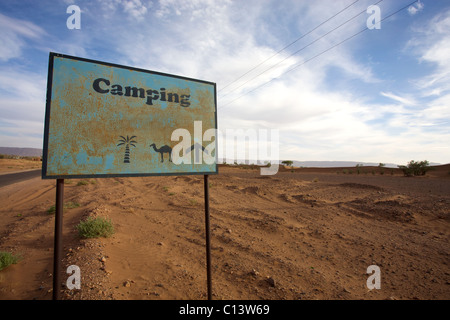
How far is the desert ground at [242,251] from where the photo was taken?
3754 millimetres

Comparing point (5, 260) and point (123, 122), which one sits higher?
point (123, 122)

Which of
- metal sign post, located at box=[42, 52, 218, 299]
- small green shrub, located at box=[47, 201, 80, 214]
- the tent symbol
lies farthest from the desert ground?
the tent symbol

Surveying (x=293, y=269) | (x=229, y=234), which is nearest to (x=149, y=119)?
(x=293, y=269)

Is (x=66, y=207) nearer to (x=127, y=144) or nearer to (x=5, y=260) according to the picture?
(x=5, y=260)

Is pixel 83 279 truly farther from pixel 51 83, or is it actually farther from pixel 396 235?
pixel 396 235

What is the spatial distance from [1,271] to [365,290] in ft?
20.6

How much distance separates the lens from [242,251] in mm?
5336

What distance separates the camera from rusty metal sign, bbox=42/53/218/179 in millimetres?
2627

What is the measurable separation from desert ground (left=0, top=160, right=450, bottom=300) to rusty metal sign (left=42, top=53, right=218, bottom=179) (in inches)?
78.2

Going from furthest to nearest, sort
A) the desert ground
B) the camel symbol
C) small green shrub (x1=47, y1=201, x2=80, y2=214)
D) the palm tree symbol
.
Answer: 1. small green shrub (x1=47, y1=201, x2=80, y2=214)
2. the desert ground
3. the camel symbol
4. the palm tree symbol

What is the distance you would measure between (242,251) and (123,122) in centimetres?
389

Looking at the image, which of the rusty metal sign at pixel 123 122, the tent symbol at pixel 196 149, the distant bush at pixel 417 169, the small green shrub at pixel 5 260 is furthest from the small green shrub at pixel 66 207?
the distant bush at pixel 417 169

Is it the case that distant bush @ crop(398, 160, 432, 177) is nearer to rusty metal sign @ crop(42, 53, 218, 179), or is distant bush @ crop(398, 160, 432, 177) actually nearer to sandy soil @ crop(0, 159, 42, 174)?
rusty metal sign @ crop(42, 53, 218, 179)

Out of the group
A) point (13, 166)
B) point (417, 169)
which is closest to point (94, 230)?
point (417, 169)
